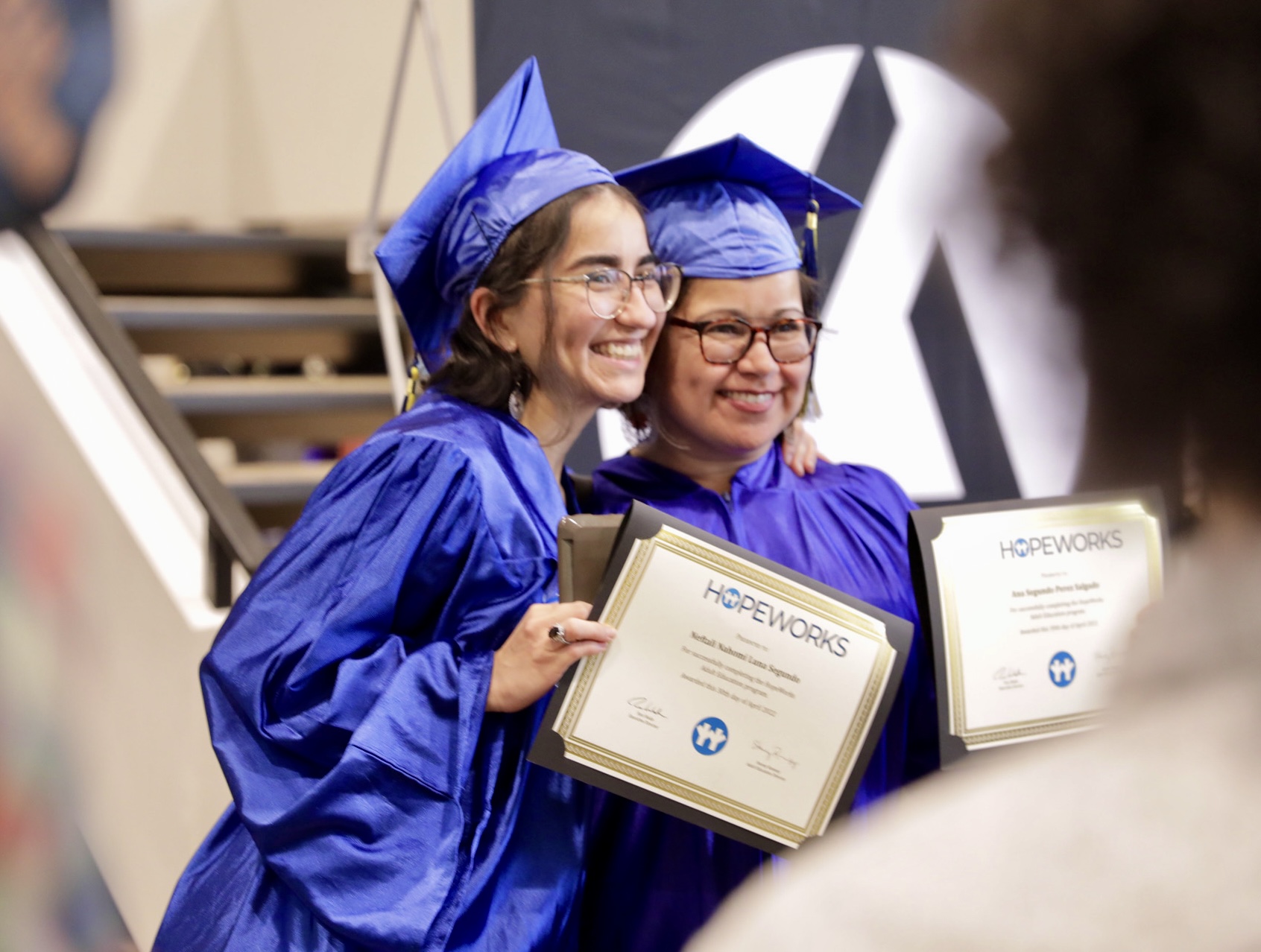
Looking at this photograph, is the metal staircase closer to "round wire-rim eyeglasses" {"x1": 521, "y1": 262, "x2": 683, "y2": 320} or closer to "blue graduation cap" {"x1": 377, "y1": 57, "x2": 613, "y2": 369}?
"blue graduation cap" {"x1": 377, "y1": 57, "x2": 613, "y2": 369}

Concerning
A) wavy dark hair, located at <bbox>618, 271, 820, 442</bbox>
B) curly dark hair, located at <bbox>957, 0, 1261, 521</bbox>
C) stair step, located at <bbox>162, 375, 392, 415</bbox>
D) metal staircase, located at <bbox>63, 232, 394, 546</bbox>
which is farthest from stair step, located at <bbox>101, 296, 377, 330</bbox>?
curly dark hair, located at <bbox>957, 0, 1261, 521</bbox>

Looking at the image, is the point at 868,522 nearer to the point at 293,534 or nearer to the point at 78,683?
the point at 293,534

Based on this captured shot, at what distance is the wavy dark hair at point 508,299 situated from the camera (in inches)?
60.7

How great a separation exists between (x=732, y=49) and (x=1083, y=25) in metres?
2.99

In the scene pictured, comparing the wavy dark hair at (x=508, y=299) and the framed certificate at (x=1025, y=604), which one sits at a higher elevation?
the wavy dark hair at (x=508, y=299)

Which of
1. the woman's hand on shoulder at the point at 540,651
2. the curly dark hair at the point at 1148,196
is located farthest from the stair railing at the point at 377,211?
the curly dark hair at the point at 1148,196

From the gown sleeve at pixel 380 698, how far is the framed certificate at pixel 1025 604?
1.73ft

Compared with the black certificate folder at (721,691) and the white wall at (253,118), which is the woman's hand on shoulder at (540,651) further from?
the white wall at (253,118)

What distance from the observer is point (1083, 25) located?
441 millimetres

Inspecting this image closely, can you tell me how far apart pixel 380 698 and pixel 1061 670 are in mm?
873

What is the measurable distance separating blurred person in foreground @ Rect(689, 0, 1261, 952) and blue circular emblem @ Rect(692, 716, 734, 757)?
93cm

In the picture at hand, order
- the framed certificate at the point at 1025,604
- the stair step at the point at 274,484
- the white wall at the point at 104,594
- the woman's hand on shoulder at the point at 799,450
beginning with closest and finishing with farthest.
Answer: the framed certificate at the point at 1025,604 → the woman's hand on shoulder at the point at 799,450 → the white wall at the point at 104,594 → the stair step at the point at 274,484

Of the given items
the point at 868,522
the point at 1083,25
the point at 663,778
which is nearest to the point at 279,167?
the point at 868,522
